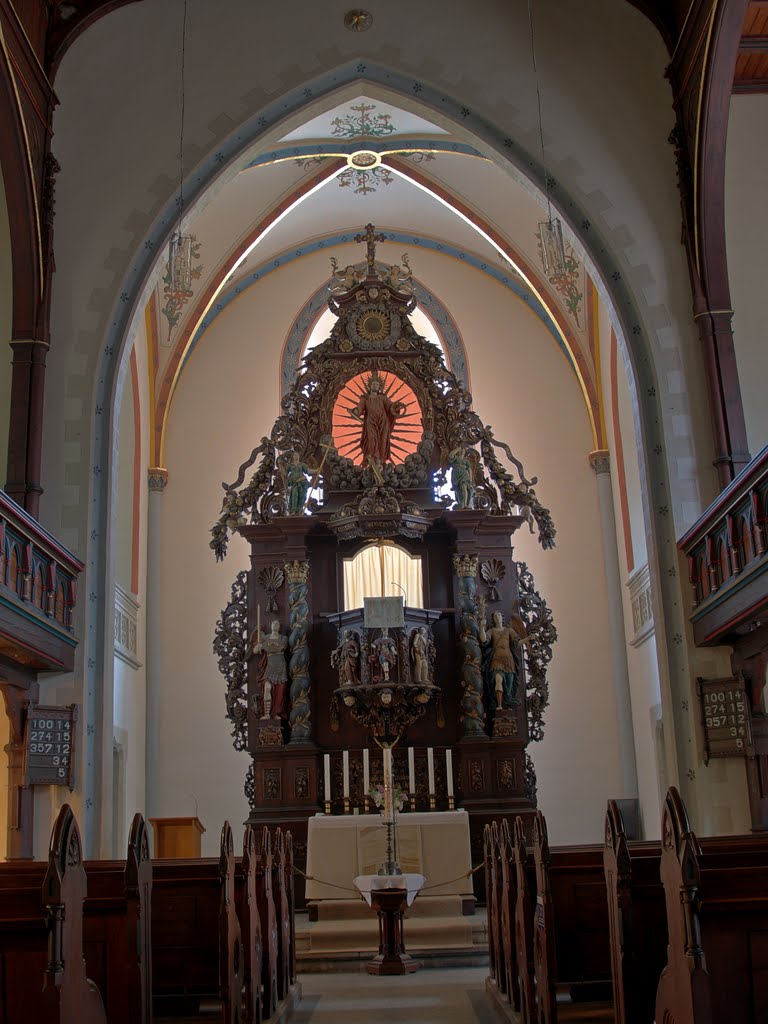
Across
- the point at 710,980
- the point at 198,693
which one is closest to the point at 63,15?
the point at 198,693

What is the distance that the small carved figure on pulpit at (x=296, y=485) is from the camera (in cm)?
1455

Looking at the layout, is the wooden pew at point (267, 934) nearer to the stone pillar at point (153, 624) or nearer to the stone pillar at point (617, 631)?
the stone pillar at point (153, 624)

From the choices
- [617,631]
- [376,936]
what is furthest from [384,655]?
[617,631]

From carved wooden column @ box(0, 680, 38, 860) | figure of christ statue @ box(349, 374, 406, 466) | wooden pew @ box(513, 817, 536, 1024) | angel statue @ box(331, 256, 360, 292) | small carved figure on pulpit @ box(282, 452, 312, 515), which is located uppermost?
angel statue @ box(331, 256, 360, 292)

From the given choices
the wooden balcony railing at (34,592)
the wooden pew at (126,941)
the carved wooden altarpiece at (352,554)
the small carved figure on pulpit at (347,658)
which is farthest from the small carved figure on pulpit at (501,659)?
the wooden pew at (126,941)

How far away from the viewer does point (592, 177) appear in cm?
1227

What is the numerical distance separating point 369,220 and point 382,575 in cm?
693

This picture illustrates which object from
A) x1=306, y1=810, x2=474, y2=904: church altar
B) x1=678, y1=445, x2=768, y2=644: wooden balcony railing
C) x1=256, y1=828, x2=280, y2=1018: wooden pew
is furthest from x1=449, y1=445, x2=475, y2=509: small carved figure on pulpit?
x1=256, y1=828, x2=280, y2=1018: wooden pew

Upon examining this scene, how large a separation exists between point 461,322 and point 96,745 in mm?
10145

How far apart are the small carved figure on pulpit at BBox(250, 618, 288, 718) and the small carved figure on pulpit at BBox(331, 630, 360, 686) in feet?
2.11

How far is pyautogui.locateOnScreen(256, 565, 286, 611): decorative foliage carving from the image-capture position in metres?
14.4

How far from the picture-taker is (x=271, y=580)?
47.4ft

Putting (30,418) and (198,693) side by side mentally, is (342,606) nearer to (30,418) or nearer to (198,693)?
(198,693)

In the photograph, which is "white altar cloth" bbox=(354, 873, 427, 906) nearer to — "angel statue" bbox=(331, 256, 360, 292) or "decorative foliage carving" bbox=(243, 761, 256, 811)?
"decorative foliage carving" bbox=(243, 761, 256, 811)
